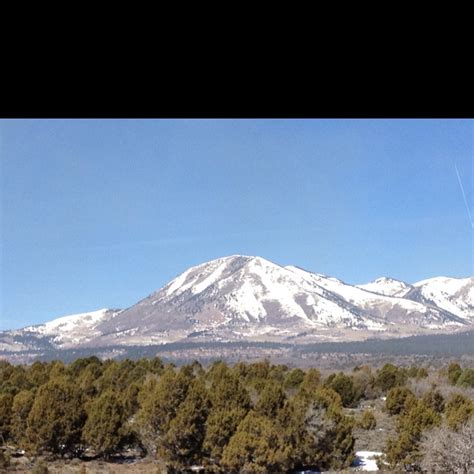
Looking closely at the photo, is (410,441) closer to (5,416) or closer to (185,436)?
(185,436)

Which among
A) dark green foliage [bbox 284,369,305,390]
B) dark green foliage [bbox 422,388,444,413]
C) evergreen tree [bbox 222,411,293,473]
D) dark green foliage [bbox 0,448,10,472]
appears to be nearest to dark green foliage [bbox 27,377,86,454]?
dark green foliage [bbox 0,448,10,472]

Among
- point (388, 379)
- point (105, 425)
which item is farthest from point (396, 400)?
point (105, 425)

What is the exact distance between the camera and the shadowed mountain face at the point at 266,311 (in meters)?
92.2

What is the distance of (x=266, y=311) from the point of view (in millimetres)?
116500

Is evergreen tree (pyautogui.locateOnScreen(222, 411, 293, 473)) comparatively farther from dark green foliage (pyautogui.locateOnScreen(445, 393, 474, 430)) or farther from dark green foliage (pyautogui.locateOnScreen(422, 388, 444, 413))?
dark green foliage (pyautogui.locateOnScreen(422, 388, 444, 413))

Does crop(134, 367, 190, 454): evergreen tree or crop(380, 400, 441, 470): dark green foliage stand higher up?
crop(134, 367, 190, 454): evergreen tree

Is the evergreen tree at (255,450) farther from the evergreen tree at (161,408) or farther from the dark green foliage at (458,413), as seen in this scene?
the dark green foliage at (458,413)

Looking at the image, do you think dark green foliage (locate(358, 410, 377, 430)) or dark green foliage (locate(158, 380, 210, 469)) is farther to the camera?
dark green foliage (locate(358, 410, 377, 430))

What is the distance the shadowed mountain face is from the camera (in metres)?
92.2

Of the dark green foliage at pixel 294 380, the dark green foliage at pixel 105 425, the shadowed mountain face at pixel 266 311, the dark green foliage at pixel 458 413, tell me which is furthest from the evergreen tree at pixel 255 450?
the shadowed mountain face at pixel 266 311

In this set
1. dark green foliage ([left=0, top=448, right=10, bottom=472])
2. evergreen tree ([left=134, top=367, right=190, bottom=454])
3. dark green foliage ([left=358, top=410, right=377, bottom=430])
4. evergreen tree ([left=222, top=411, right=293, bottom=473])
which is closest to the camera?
evergreen tree ([left=222, top=411, right=293, bottom=473])
